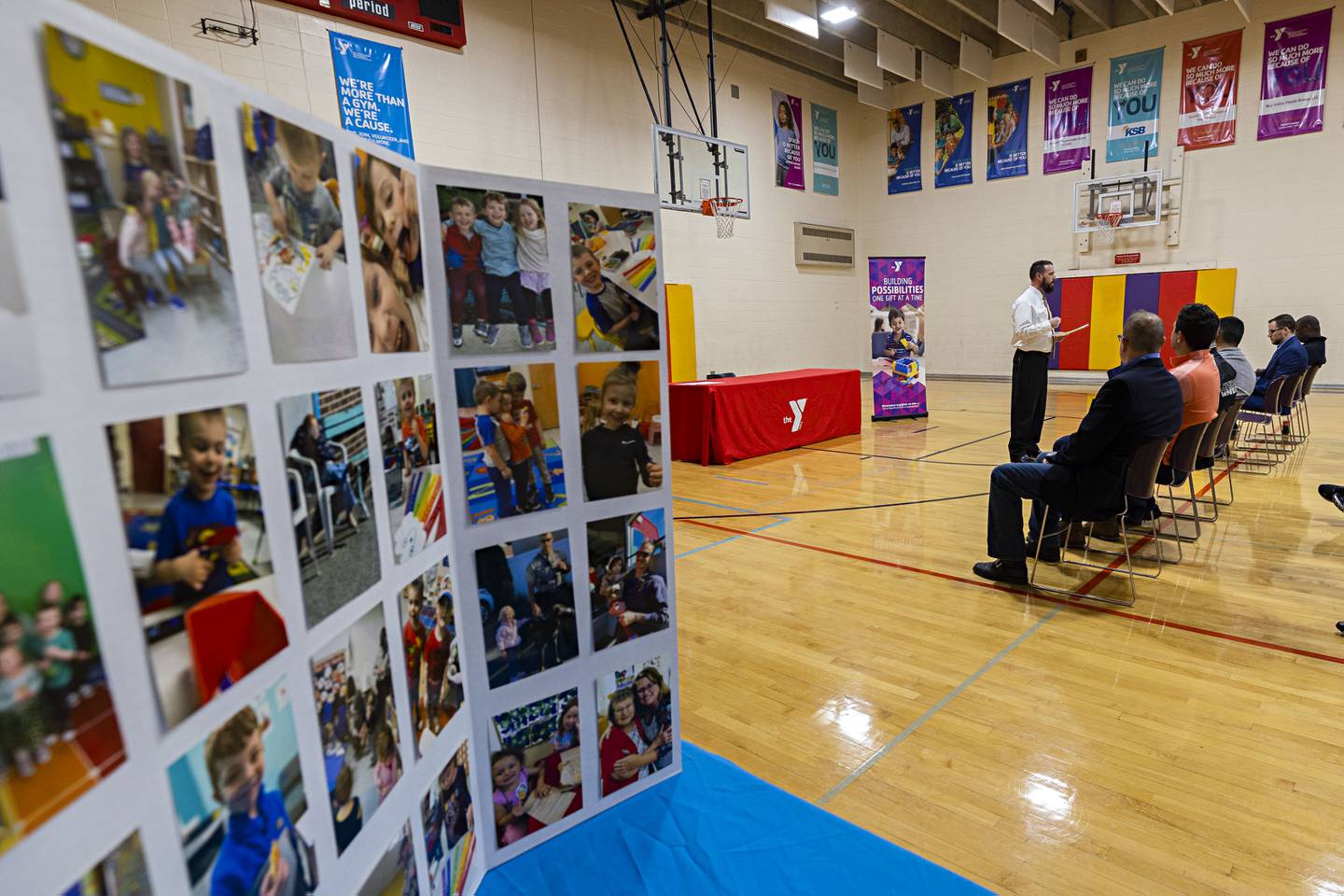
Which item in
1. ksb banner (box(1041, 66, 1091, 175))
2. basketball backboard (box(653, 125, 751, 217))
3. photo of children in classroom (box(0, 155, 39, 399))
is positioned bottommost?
photo of children in classroom (box(0, 155, 39, 399))

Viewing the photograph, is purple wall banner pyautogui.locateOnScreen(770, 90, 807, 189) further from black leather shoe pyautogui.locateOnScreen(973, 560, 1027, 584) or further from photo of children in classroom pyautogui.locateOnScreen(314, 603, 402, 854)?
photo of children in classroom pyautogui.locateOnScreen(314, 603, 402, 854)

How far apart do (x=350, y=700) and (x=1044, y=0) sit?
1090 centimetres

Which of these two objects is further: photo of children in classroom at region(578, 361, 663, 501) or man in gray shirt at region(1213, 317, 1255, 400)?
man in gray shirt at region(1213, 317, 1255, 400)

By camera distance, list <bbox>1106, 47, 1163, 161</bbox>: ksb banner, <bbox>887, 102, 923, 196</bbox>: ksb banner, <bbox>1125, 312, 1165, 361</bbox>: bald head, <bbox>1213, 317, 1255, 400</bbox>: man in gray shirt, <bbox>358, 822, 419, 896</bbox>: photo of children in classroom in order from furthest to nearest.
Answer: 1. <bbox>887, 102, 923, 196</bbox>: ksb banner
2. <bbox>1106, 47, 1163, 161</bbox>: ksb banner
3. <bbox>1213, 317, 1255, 400</bbox>: man in gray shirt
4. <bbox>1125, 312, 1165, 361</bbox>: bald head
5. <bbox>358, 822, 419, 896</bbox>: photo of children in classroom

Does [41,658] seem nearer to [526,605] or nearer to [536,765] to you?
[526,605]

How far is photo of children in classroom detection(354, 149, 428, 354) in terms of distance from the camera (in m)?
1.22

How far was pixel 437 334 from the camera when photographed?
1.49m

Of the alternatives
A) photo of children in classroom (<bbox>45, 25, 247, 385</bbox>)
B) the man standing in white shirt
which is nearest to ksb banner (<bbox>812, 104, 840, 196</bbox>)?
the man standing in white shirt

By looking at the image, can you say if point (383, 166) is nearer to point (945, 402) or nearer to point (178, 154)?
point (178, 154)

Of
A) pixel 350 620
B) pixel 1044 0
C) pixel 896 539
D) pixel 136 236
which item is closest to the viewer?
pixel 136 236

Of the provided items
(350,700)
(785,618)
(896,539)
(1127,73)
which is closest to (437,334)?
(350,700)

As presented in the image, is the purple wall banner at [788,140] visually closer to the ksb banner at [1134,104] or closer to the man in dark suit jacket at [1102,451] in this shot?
the ksb banner at [1134,104]

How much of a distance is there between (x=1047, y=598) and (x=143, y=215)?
358 centimetres

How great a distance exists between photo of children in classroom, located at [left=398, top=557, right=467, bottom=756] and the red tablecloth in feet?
17.1
